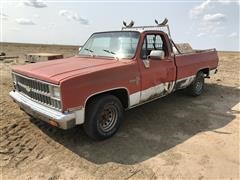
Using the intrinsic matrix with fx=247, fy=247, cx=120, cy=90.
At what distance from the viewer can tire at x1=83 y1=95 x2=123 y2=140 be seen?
414 centimetres

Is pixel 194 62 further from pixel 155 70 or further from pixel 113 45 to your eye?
pixel 113 45

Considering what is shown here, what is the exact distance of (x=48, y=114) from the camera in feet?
12.8

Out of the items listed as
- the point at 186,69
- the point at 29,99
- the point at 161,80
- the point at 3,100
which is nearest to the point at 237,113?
the point at 186,69

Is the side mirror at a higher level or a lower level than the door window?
lower

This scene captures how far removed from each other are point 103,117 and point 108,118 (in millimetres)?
120

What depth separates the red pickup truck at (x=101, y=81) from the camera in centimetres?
383

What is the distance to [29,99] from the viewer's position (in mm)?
4555

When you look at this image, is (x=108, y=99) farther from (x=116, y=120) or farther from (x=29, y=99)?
(x=29, y=99)

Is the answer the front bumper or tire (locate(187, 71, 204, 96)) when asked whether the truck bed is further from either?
the front bumper

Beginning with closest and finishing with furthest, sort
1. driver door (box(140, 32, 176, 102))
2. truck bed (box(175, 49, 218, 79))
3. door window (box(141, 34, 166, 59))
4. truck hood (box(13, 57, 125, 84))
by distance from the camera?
truck hood (box(13, 57, 125, 84))
driver door (box(140, 32, 176, 102))
door window (box(141, 34, 166, 59))
truck bed (box(175, 49, 218, 79))

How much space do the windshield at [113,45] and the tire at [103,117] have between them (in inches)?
41.9

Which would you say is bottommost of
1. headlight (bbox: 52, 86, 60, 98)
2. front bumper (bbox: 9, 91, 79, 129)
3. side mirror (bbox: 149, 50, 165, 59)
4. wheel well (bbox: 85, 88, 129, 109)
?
front bumper (bbox: 9, 91, 79, 129)

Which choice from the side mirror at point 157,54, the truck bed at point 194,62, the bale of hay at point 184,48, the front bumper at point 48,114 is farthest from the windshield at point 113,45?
the bale of hay at point 184,48

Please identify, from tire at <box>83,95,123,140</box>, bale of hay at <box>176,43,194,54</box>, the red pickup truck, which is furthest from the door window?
tire at <box>83,95,123,140</box>
